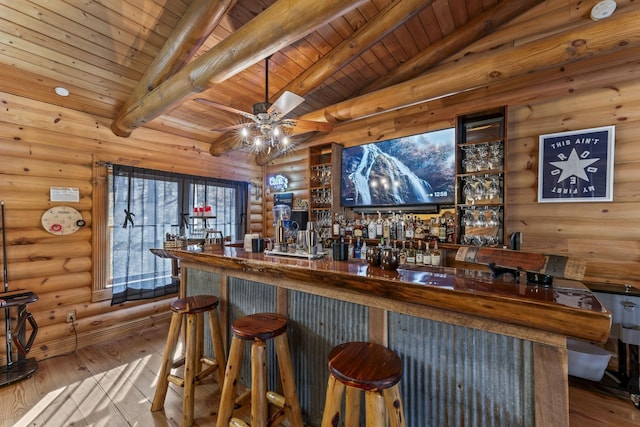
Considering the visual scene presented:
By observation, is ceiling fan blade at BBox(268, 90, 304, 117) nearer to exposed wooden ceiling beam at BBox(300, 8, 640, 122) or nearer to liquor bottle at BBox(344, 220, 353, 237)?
exposed wooden ceiling beam at BBox(300, 8, 640, 122)

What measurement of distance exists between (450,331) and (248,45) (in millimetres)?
2280

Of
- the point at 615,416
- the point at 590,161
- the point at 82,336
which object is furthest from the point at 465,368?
the point at 82,336

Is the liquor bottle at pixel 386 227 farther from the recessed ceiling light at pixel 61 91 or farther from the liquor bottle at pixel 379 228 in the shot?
the recessed ceiling light at pixel 61 91

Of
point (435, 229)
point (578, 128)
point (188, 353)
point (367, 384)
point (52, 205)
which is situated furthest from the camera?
point (435, 229)

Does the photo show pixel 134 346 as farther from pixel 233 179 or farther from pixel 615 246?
pixel 615 246

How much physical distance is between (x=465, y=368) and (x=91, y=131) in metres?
4.41

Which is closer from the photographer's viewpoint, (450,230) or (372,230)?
(450,230)

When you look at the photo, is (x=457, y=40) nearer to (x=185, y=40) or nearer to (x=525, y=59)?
(x=525, y=59)

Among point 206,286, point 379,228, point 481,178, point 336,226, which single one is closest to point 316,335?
point 206,286

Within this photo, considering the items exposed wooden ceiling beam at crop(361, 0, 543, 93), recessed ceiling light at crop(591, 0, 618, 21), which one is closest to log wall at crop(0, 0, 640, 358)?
exposed wooden ceiling beam at crop(361, 0, 543, 93)

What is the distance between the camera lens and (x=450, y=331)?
4.36 feet

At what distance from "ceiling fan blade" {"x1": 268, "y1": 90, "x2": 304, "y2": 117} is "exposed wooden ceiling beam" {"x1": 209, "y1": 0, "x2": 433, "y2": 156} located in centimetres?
94

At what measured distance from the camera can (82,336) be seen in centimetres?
321

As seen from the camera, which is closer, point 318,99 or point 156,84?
point 156,84
